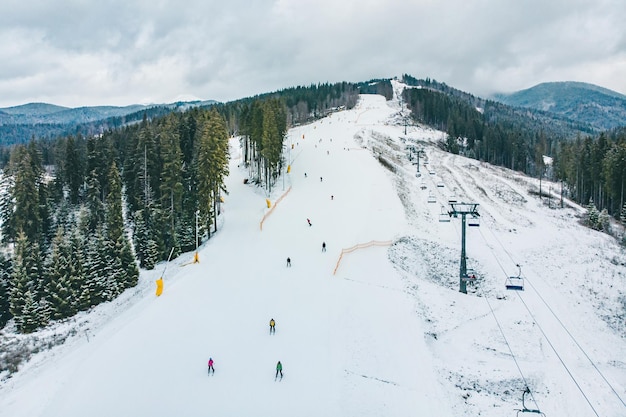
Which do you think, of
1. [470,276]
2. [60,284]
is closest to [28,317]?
[60,284]

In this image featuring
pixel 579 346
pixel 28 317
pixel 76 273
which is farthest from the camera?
pixel 76 273

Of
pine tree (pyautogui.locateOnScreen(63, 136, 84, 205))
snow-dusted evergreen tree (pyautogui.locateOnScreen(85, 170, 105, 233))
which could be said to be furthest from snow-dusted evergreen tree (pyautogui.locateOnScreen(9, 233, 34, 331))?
pine tree (pyautogui.locateOnScreen(63, 136, 84, 205))

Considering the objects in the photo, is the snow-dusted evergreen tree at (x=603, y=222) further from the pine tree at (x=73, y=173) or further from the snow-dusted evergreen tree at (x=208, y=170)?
the pine tree at (x=73, y=173)

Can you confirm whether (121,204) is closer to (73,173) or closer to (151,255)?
(151,255)

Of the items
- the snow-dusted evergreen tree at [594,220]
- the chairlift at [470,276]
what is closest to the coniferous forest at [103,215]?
the chairlift at [470,276]

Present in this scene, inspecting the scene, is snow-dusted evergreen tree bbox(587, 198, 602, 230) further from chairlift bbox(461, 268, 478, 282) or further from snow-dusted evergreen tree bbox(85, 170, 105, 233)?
snow-dusted evergreen tree bbox(85, 170, 105, 233)
